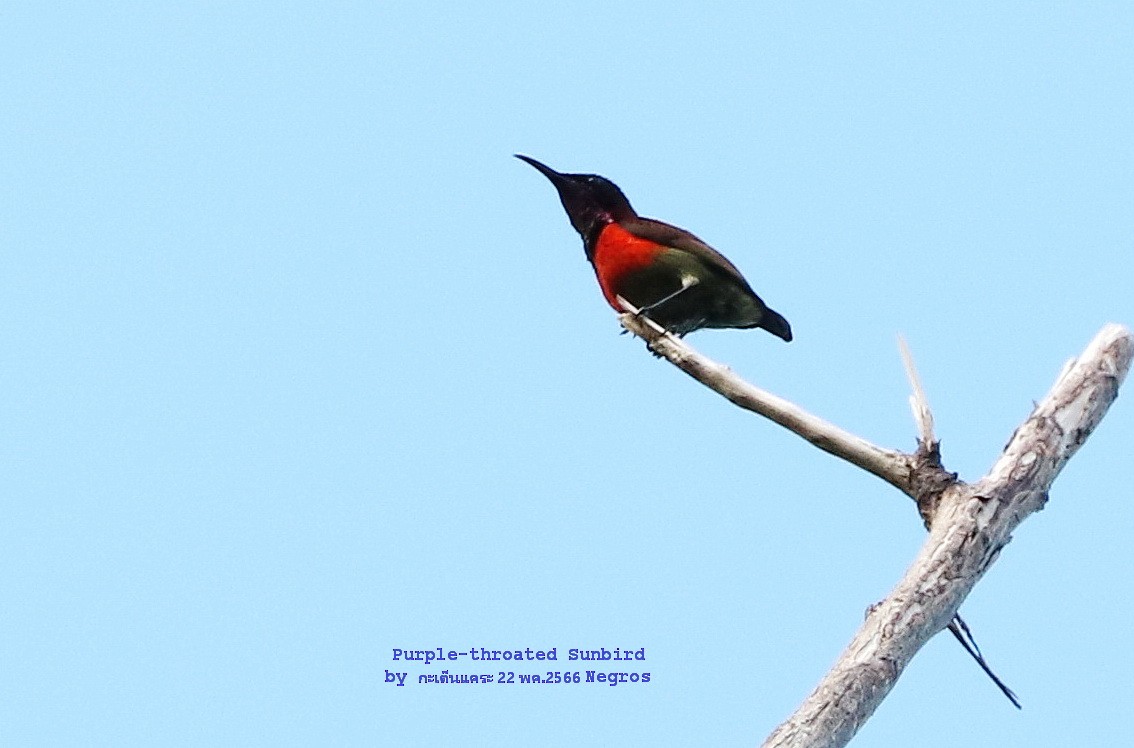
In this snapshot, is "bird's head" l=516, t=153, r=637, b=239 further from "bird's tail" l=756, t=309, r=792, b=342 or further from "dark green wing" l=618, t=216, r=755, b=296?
"bird's tail" l=756, t=309, r=792, b=342

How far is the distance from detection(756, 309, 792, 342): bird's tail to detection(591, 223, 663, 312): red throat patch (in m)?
0.74

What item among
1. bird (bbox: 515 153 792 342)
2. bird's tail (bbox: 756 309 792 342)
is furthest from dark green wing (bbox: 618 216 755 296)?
bird's tail (bbox: 756 309 792 342)

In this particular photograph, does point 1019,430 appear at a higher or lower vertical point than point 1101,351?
lower

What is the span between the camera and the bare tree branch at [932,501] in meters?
4.99

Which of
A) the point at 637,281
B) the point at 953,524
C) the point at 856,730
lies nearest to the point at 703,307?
the point at 637,281

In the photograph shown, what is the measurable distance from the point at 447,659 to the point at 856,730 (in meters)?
1.77

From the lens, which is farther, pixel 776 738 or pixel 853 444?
pixel 853 444

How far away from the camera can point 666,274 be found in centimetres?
686

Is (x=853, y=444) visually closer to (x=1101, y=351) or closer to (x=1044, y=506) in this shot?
(x=1044, y=506)

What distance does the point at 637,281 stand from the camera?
22.7ft

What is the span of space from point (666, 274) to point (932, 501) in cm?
193

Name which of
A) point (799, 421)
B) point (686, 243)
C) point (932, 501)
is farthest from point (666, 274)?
point (932, 501)

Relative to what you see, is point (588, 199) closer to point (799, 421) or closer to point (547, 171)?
point (547, 171)

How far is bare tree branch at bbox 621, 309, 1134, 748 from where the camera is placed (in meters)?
4.99
